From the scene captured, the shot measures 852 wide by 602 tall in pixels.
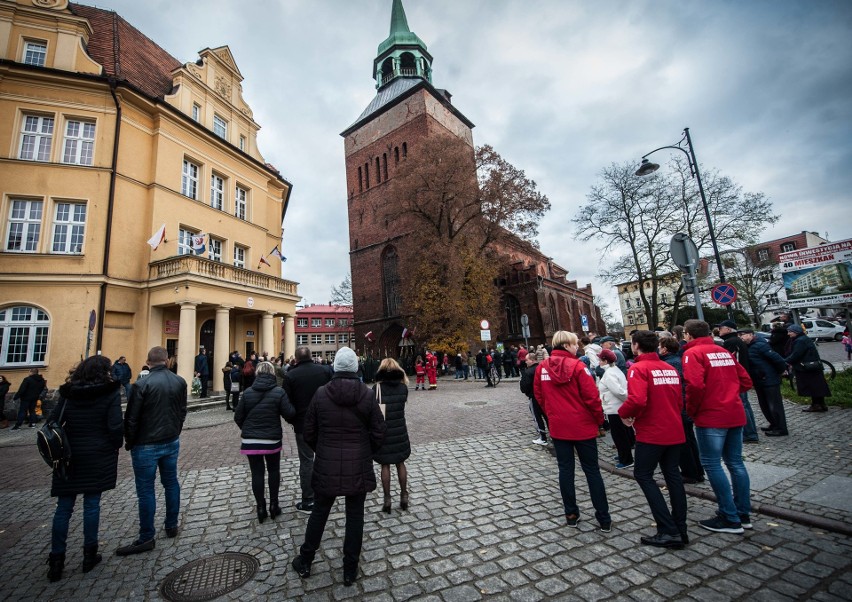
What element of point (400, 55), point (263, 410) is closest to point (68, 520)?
point (263, 410)

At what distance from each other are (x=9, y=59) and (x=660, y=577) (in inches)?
957

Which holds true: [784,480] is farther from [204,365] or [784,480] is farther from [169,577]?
[204,365]

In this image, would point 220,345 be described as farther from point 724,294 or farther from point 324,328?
point 324,328

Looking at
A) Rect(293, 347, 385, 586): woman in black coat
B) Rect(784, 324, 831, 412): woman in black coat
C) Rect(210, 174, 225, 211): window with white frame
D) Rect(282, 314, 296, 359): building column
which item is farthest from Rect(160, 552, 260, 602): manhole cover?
Rect(210, 174, 225, 211): window with white frame

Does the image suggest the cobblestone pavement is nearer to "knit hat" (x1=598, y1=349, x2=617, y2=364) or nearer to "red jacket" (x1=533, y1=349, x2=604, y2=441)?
"red jacket" (x1=533, y1=349, x2=604, y2=441)

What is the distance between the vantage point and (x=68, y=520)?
3.22 meters

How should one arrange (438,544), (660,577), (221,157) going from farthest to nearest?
(221,157), (438,544), (660,577)

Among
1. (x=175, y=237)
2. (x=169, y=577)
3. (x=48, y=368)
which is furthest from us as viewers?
(x=175, y=237)

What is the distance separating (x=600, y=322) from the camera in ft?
188

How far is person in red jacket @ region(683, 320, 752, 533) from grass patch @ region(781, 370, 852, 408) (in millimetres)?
7001

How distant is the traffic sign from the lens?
27.6 feet

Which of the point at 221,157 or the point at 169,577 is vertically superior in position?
the point at 221,157

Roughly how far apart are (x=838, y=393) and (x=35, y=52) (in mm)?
29291

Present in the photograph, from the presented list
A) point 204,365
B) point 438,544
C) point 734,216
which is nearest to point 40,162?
point 204,365
